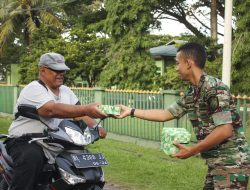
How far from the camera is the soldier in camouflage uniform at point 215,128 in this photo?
3215mm

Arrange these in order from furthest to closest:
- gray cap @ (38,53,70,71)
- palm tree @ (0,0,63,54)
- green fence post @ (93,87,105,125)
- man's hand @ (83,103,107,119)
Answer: palm tree @ (0,0,63,54) < green fence post @ (93,87,105,125) < gray cap @ (38,53,70,71) < man's hand @ (83,103,107,119)

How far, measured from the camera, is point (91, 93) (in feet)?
48.1

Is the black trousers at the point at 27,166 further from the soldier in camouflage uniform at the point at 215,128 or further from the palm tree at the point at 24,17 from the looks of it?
the palm tree at the point at 24,17

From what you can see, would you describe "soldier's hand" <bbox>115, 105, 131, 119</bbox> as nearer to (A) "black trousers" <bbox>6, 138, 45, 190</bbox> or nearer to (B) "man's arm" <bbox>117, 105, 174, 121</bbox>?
(B) "man's arm" <bbox>117, 105, 174, 121</bbox>

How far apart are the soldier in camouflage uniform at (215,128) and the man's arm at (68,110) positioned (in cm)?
73

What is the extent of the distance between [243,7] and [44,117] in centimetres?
1552

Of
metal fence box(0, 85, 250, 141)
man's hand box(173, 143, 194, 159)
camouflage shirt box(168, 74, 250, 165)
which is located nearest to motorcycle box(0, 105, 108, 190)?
man's hand box(173, 143, 194, 159)

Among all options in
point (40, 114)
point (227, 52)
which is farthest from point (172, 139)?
point (227, 52)

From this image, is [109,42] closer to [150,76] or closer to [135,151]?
[150,76]

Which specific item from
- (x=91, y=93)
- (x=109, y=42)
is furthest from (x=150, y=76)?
(x=91, y=93)

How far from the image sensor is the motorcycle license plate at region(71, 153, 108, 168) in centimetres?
378

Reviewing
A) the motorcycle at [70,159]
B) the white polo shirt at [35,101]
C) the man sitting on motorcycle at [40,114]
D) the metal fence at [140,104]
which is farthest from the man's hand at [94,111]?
the metal fence at [140,104]

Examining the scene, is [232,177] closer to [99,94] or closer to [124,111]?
[124,111]

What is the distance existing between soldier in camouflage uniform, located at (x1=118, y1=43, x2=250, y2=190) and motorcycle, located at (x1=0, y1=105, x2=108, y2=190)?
856 mm
